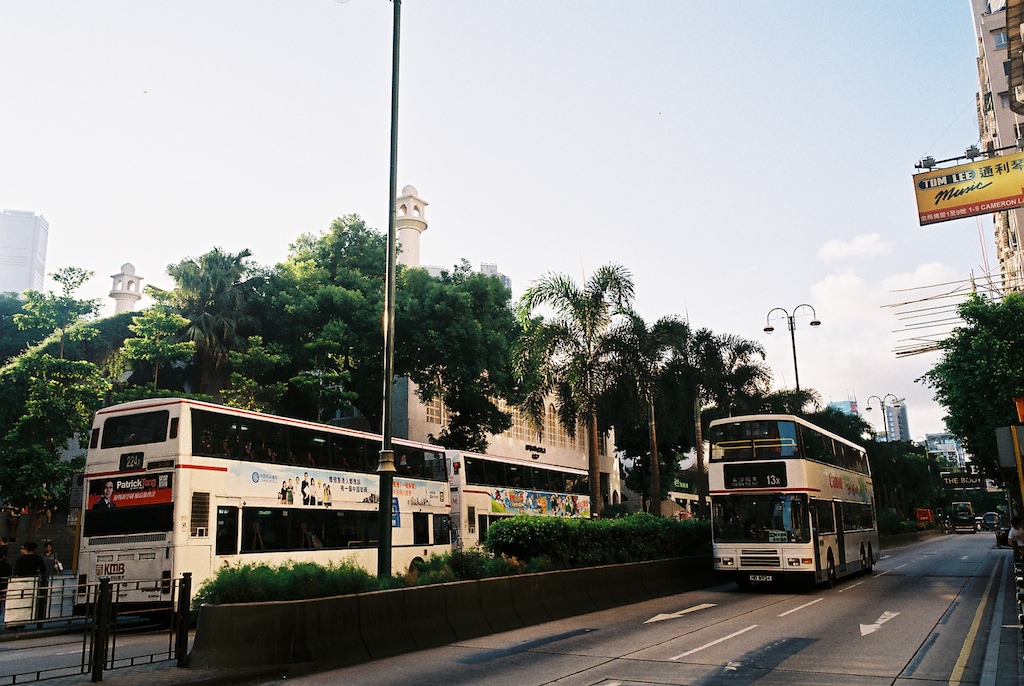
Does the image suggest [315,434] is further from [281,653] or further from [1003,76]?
[1003,76]

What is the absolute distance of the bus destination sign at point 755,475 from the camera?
798 inches

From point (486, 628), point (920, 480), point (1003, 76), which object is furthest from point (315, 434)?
point (920, 480)

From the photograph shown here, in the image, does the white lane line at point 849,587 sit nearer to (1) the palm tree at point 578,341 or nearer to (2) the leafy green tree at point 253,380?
(1) the palm tree at point 578,341

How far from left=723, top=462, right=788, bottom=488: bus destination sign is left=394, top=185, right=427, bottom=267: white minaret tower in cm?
3591

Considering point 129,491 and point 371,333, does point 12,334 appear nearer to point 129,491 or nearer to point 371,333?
point 371,333

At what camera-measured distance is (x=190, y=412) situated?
15789 mm

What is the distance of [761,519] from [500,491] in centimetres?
964

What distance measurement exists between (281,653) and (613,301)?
21.3m

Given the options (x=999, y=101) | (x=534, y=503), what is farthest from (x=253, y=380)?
(x=999, y=101)

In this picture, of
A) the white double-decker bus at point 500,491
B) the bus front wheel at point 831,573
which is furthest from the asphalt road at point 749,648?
the white double-decker bus at point 500,491

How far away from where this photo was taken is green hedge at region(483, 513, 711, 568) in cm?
1677

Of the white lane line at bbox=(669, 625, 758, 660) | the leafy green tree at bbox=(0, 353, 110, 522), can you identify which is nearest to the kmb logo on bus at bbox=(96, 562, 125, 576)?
the white lane line at bbox=(669, 625, 758, 660)

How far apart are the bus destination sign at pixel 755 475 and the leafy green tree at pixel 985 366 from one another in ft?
37.9

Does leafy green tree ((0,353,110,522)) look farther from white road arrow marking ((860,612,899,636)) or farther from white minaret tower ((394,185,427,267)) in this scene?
white road arrow marking ((860,612,899,636))
